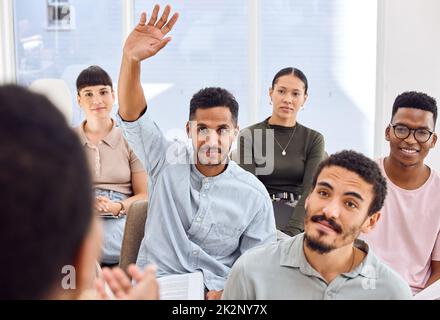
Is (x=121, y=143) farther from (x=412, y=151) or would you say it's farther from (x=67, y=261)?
(x=67, y=261)

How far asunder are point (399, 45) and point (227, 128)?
2145 mm

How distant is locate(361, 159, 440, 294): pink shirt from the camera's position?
5.95ft

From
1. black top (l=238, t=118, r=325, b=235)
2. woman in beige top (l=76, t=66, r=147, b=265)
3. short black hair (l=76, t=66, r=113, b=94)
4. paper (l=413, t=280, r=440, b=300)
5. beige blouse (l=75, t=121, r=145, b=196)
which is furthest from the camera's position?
short black hair (l=76, t=66, r=113, b=94)

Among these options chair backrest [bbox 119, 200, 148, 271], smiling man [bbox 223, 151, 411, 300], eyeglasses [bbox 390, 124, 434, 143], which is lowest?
chair backrest [bbox 119, 200, 148, 271]

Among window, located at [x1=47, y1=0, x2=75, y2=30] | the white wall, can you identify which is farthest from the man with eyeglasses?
window, located at [x1=47, y1=0, x2=75, y2=30]

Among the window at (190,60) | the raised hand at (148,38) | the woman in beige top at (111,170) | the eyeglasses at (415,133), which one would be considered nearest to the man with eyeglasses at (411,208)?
the eyeglasses at (415,133)

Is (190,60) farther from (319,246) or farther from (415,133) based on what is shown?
(319,246)

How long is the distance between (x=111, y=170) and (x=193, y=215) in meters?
0.87

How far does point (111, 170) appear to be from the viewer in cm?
248

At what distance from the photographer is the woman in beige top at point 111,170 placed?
2293 millimetres

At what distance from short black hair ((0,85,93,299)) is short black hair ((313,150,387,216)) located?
83 cm

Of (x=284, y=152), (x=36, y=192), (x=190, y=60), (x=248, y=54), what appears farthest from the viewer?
(x=190, y=60)

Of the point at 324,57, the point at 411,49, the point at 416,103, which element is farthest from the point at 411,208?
the point at 324,57

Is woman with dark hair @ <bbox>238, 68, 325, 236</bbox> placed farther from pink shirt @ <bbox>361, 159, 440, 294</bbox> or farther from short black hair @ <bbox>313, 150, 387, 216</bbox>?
short black hair @ <bbox>313, 150, 387, 216</bbox>
